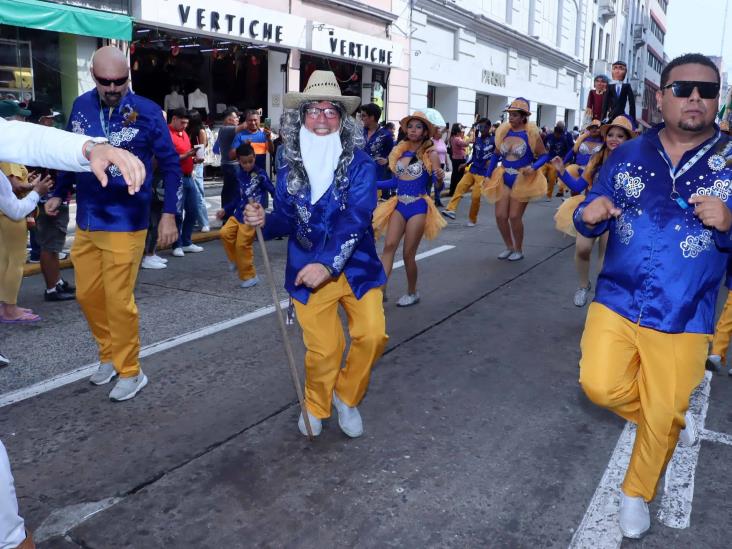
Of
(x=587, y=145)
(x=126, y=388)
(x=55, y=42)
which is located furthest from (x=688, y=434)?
(x=55, y=42)

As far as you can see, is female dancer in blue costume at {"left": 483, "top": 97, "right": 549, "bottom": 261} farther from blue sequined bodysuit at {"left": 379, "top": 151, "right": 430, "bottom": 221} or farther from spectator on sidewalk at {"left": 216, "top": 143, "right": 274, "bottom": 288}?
spectator on sidewalk at {"left": 216, "top": 143, "right": 274, "bottom": 288}

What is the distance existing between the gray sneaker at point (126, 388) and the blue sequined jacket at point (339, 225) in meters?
1.42

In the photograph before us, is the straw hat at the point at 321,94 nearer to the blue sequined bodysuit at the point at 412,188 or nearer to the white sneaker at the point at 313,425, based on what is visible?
the white sneaker at the point at 313,425

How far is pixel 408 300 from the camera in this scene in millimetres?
7020

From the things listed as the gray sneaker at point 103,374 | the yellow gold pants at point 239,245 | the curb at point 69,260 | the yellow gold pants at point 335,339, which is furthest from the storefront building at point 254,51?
the yellow gold pants at point 335,339

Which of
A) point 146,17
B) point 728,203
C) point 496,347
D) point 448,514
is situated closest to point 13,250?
point 496,347

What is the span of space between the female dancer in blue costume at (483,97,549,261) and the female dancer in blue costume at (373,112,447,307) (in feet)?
7.80

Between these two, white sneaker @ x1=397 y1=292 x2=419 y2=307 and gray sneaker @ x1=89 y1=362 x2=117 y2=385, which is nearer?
gray sneaker @ x1=89 y1=362 x2=117 y2=385

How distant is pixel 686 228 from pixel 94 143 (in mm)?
2307

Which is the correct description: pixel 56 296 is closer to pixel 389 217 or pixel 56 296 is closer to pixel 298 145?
pixel 389 217

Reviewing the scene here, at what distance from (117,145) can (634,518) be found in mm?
3564

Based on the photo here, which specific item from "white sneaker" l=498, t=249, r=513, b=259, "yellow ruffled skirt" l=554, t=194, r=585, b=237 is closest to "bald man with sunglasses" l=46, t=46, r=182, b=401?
"yellow ruffled skirt" l=554, t=194, r=585, b=237

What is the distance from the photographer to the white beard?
374 cm

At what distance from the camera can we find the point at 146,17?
498 inches
